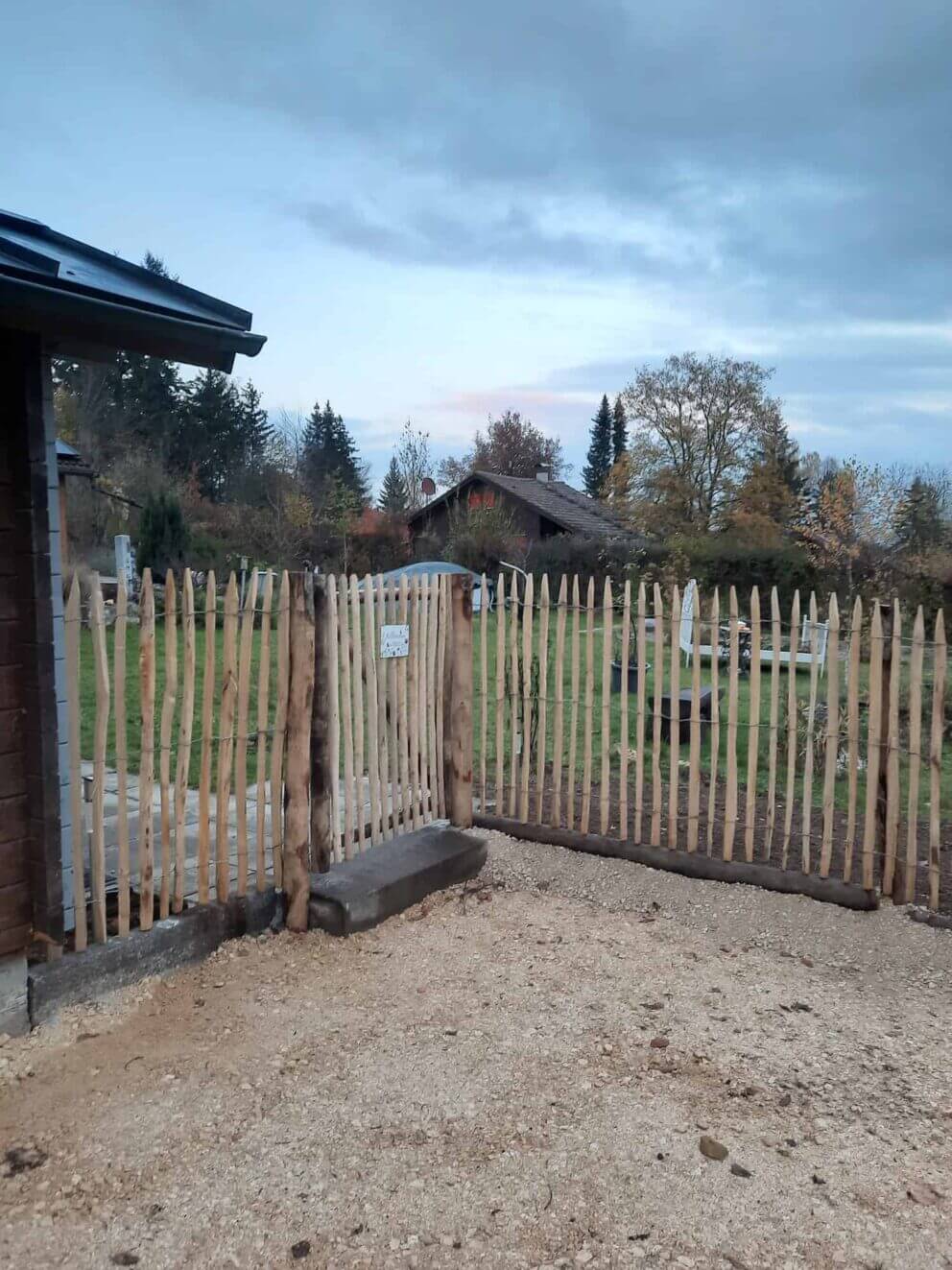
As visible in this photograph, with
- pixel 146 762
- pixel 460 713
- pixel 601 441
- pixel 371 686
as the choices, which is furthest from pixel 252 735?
pixel 601 441

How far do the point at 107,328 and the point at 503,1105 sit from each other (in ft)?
9.87

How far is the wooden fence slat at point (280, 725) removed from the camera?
164 inches

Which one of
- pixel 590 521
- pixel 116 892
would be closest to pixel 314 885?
pixel 116 892

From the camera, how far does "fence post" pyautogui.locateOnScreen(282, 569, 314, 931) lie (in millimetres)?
4199

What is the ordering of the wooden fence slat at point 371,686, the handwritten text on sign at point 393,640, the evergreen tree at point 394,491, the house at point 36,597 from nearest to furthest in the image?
the house at point 36,597
the wooden fence slat at point 371,686
the handwritten text on sign at point 393,640
the evergreen tree at point 394,491

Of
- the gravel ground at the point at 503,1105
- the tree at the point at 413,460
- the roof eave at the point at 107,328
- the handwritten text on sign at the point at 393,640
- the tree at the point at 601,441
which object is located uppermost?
the tree at the point at 601,441

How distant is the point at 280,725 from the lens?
4250 mm

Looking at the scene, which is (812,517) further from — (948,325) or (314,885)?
(314,885)

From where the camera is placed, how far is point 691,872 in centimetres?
498

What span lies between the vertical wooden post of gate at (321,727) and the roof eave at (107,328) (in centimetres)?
128

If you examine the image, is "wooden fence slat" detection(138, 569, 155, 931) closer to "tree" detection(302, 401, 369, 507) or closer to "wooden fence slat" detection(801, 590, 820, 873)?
"wooden fence slat" detection(801, 590, 820, 873)

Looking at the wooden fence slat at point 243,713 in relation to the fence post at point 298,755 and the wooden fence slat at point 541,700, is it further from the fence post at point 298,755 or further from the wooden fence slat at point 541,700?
the wooden fence slat at point 541,700

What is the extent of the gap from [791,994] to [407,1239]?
208cm

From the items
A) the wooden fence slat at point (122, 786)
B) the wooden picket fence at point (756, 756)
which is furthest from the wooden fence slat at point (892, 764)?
the wooden fence slat at point (122, 786)
